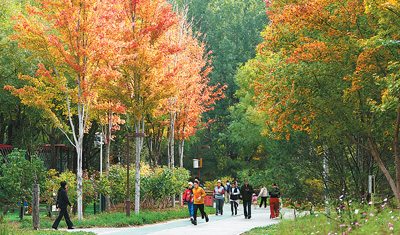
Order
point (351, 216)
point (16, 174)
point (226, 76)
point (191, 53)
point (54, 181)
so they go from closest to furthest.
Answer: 1. point (351, 216)
2. point (16, 174)
3. point (54, 181)
4. point (191, 53)
5. point (226, 76)

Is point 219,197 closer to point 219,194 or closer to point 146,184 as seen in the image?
point 219,194

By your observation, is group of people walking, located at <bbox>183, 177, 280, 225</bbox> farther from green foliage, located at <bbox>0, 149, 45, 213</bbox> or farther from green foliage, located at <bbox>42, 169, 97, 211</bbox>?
green foliage, located at <bbox>0, 149, 45, 213</bbox>

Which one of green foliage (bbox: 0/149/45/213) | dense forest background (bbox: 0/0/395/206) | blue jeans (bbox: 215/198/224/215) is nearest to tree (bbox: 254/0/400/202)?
dense forest background (bbox: 0/0/395/206)

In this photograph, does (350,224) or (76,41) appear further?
(76,41)

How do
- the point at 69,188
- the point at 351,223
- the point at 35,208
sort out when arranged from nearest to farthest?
the point at 351,223, the point at 35,208, the point at 69,188

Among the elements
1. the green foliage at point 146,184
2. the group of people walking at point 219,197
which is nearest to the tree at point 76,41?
the group of people walking at point 219,197

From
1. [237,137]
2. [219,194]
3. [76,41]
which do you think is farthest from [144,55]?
[237,137]

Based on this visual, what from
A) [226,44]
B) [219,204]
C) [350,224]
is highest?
[226,44]

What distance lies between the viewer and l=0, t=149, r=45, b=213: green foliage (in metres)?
20.0

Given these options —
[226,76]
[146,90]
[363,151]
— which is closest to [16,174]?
[146,90]

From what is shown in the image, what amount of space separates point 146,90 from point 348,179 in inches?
368

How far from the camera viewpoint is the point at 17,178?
20125 mm

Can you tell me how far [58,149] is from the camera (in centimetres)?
3444

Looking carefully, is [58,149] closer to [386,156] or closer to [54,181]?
[54,181]
